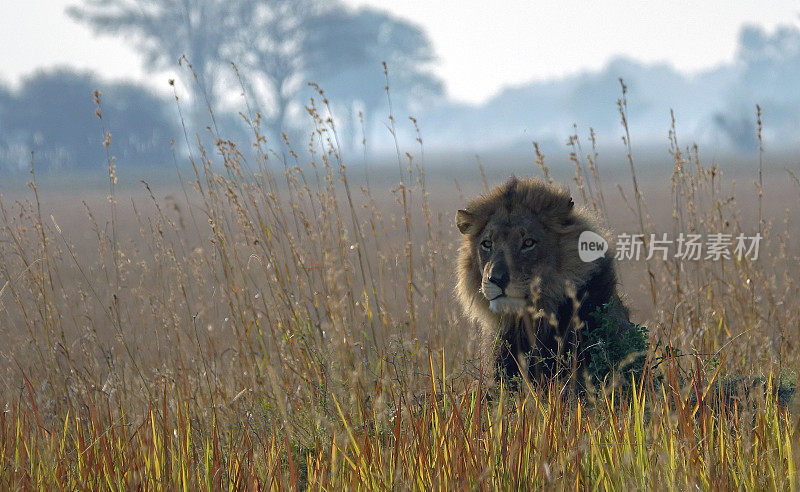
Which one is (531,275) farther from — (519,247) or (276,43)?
(276,43)

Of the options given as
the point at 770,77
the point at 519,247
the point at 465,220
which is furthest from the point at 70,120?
the point at 770,77

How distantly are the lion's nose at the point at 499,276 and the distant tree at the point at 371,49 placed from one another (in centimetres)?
4547

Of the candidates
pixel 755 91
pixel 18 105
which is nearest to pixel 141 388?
pixel 18 105

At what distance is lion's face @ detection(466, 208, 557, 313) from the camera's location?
360 cm

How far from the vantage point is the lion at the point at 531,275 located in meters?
3.65

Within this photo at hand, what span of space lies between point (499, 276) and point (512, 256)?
0.22m

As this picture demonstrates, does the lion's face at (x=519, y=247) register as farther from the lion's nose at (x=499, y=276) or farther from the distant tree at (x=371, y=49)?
the distant tree at (x=371, y=49)

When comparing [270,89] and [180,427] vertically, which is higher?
[270,89]

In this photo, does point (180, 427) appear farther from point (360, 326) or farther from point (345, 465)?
point (360, 326)

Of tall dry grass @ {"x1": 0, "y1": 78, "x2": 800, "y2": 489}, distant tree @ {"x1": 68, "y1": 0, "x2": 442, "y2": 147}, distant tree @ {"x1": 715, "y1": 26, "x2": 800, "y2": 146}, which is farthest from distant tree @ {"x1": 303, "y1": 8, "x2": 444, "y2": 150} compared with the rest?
distant tree @ {"x1": 715, "y1": 26, "x2": 800, "y2": 146}

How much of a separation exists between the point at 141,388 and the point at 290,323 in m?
0.88

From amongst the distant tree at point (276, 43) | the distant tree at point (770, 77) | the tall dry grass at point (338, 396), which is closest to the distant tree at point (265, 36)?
the distant tree at point (276, 43)

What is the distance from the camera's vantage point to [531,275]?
3.75 metres

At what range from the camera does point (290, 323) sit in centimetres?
419
